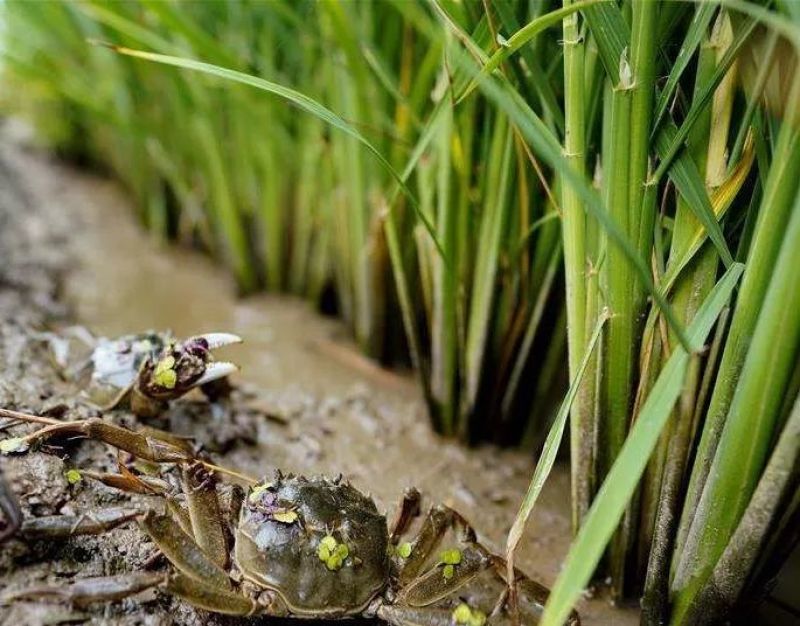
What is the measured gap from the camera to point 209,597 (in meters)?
1.26

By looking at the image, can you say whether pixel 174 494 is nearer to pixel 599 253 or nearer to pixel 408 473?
pixel 408 473

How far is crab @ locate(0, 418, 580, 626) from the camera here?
1.28 metres

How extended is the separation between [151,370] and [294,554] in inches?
23.3

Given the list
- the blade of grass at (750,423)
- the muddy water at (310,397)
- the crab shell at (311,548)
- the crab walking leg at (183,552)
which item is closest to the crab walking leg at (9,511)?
the crab walking leg at (183,552)

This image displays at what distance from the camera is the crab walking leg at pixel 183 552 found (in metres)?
1.28

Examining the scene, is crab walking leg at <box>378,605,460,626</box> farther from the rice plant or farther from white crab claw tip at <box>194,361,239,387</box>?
white crab claw tip at <box>194,361,239,387</box>

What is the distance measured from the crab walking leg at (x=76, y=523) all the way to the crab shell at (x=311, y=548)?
21cm

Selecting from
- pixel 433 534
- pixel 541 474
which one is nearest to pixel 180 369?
pixel 433 534

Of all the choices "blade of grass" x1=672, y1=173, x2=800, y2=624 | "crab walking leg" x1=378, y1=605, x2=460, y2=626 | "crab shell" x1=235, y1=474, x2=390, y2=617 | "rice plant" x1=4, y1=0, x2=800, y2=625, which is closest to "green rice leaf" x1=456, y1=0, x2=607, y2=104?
"rice plant" x1=4, y1=0, x2=800, y2=625

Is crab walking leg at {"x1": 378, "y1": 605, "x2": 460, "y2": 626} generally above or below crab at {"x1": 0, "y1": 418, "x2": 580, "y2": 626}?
below

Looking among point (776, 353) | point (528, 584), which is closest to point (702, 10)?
point (776, 353)

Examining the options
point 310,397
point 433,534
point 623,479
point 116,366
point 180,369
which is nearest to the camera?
point 623,479

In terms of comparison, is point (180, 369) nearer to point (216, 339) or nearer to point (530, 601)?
point (216, 339)

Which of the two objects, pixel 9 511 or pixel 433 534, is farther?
pixel 433 534
